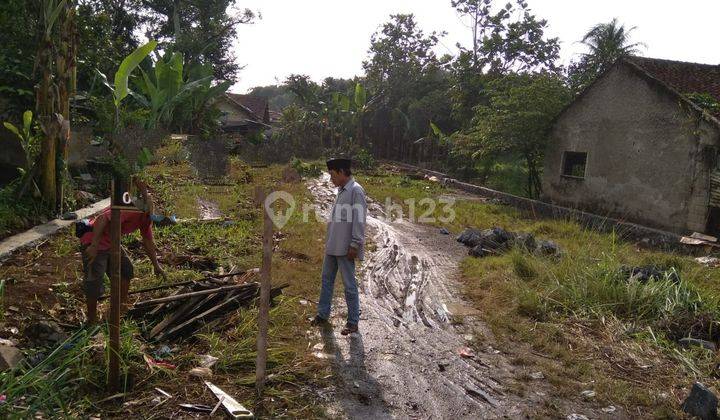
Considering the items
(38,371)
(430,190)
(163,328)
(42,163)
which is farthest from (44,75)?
(430,190)

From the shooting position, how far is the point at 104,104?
11.3m

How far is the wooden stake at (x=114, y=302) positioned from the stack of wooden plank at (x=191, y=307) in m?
0.77

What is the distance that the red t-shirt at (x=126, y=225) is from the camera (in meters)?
3.86

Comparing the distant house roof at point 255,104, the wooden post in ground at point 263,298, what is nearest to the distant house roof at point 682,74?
the wooden post in ground at point 263,298

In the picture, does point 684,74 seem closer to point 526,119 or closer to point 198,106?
point 526,119

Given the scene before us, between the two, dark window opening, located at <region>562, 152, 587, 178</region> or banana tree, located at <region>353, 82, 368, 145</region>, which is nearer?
dark window opening, located at <region>562, 152, 587, 178</region>

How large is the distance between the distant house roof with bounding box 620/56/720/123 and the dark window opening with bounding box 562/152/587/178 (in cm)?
288

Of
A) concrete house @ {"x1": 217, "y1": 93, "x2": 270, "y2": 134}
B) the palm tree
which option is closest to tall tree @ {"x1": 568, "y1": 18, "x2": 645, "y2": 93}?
the palm tree

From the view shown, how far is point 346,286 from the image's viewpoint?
464cm

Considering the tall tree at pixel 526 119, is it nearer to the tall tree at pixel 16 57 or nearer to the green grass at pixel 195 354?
the green grass at pixel 195 354

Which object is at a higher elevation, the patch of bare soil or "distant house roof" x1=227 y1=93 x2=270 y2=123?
"distant house roof" x1=227 y1=93 x2=270 y2=123

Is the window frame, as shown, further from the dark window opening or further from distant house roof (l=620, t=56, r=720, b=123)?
distant house roof (l=620, t=56, r=720, b=123)

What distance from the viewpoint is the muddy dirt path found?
3.52m

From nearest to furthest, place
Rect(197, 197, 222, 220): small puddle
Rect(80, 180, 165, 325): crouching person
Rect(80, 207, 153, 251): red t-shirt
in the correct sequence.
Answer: Rect(80, 180, 165, 325): crouching person, Rect(80, 207, 153, 251): red t-shirt, Rect(197, 197, 222, 220): small puddle
